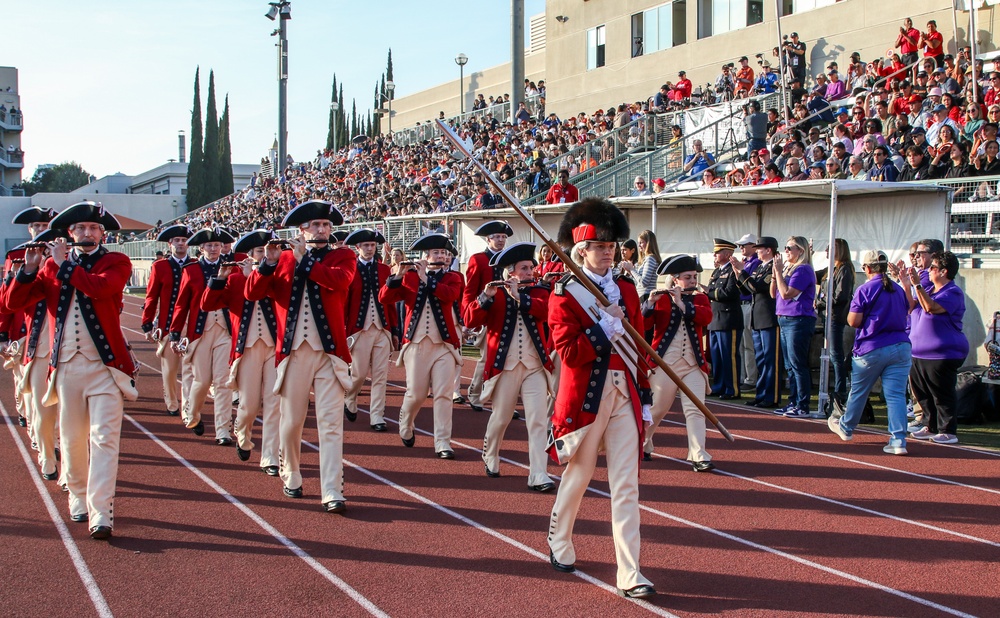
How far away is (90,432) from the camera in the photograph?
21.1 feet

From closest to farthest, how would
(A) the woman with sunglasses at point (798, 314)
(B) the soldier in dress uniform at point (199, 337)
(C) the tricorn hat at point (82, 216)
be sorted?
1. (C) the tricorn hat at point (82, 216)
2. (B) the soldier in dress uniform at point (199, 337)
3. (A) the woman with sunglasses at point (798, 314)

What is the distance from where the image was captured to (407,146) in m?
37.7

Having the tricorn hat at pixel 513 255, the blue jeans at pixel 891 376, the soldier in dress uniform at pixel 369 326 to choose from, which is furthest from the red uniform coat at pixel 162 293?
the blue jeans at pixel 891 376

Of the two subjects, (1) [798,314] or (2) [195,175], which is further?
(2) [195,175]

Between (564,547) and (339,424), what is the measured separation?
2.13 metres

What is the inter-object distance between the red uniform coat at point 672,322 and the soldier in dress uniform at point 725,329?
11.3 ft

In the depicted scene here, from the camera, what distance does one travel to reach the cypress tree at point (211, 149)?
62.5m

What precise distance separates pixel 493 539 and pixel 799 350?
226 inches

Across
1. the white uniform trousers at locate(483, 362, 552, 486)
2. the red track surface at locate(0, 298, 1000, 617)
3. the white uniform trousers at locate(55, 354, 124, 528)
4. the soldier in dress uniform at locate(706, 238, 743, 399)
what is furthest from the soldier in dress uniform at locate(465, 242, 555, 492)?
the soldier in dress uniform at locate(706, 238, 743, 399)

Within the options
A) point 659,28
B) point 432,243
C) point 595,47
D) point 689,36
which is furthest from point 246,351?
point 595,47

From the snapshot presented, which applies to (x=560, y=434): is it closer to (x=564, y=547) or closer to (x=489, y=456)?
(x=564, y=547)

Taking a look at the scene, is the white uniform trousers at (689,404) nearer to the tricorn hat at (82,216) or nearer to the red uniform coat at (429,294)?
the red uniform coat at (429,294)

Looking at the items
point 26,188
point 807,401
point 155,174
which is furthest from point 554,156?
point 26,188

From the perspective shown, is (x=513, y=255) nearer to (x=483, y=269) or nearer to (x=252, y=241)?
(x=483, y=269)
